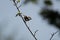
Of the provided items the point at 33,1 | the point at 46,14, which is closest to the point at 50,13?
the point at 46,14

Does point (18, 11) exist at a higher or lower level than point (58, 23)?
higher

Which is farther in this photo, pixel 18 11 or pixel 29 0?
pixel 29 0

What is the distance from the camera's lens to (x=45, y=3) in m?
0.97

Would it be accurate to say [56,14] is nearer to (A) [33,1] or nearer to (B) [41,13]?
(B) [41,13]

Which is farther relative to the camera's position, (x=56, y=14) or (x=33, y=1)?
(x=33, y=1)

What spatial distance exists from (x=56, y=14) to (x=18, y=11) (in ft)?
0.45

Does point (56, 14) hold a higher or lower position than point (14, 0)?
lower

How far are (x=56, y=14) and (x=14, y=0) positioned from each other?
0.15 m

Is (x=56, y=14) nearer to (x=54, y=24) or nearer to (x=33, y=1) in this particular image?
(x=54, y=24)

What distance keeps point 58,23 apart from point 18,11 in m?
0.17

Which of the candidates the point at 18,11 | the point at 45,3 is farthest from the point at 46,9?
the point at 18,11

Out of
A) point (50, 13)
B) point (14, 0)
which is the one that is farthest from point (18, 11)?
point (50, 13)

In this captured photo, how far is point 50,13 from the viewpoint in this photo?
938 mm

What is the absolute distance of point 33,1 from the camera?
1.04 m
